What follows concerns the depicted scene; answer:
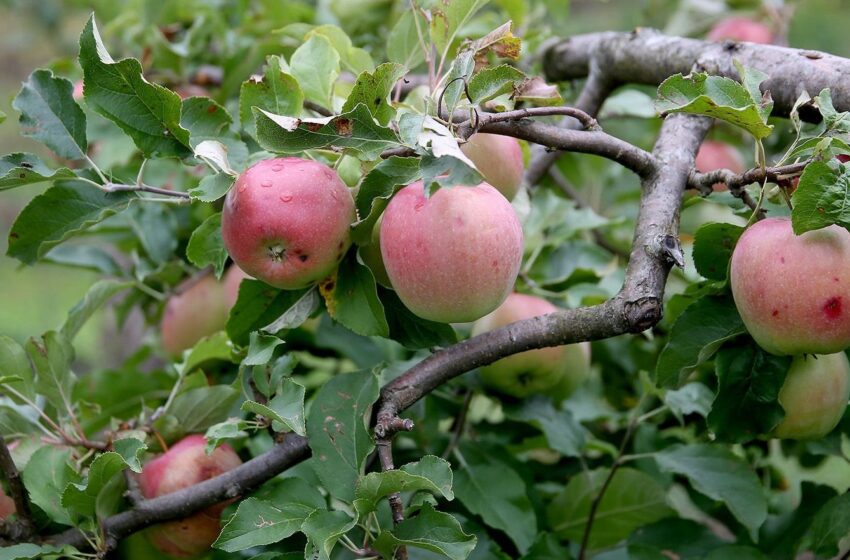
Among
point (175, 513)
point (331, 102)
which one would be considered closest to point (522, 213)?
point (331, 102)

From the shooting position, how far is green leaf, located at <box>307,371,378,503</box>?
2.65 ft

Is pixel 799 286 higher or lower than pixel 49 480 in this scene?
higher

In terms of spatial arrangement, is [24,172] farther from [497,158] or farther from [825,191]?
[825,191]

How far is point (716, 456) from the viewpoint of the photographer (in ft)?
3.47

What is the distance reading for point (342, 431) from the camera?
82 centimetres

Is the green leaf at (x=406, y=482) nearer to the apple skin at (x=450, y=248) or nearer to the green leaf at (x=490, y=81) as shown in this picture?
the apple skin at (x=450, y=248)

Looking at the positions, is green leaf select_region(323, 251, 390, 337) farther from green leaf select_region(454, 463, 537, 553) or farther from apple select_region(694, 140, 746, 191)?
apple select_region(694, 140, 746, 191)

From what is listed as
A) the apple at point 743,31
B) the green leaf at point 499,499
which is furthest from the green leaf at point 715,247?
the apple at point 743,31

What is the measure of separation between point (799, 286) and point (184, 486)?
0.61 metres

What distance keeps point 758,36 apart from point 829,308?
3.65ft

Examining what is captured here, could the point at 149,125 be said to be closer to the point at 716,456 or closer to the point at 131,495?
the point at 131,495

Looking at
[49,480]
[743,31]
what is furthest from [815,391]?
[743,31]

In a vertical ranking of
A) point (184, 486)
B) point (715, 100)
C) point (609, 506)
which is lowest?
point (609, 506)

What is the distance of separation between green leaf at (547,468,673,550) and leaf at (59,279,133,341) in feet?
1.98
